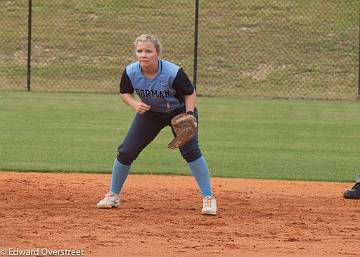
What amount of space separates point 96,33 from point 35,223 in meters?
19.9

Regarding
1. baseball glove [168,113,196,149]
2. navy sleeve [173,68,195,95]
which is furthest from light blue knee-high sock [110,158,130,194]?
navy sleeve [173,68,195,95]

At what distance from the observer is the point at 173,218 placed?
7914 mm

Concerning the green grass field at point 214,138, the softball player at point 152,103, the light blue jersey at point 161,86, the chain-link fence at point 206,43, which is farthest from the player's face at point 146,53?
the chain-link fence at point 206,43

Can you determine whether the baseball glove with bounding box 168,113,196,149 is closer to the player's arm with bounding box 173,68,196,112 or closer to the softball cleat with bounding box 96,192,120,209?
the player's arm with bounding box 173,68,196,112

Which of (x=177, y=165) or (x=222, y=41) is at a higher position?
(x=222, y=41)

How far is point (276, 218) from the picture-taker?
26.3 feet

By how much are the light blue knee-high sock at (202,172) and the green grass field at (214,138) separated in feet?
8.55

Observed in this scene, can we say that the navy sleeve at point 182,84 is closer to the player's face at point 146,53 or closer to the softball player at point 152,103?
the softball player at point 152,103

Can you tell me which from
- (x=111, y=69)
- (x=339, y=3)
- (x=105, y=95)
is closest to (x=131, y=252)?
(x=105, y=95)

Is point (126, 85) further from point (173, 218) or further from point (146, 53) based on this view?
point (173, 218)

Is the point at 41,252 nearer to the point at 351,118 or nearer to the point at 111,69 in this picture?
the point at 351,118

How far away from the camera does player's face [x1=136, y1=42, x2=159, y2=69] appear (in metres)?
7.77

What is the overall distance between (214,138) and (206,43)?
12.9 metres

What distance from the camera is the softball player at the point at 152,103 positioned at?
790 centimetres
